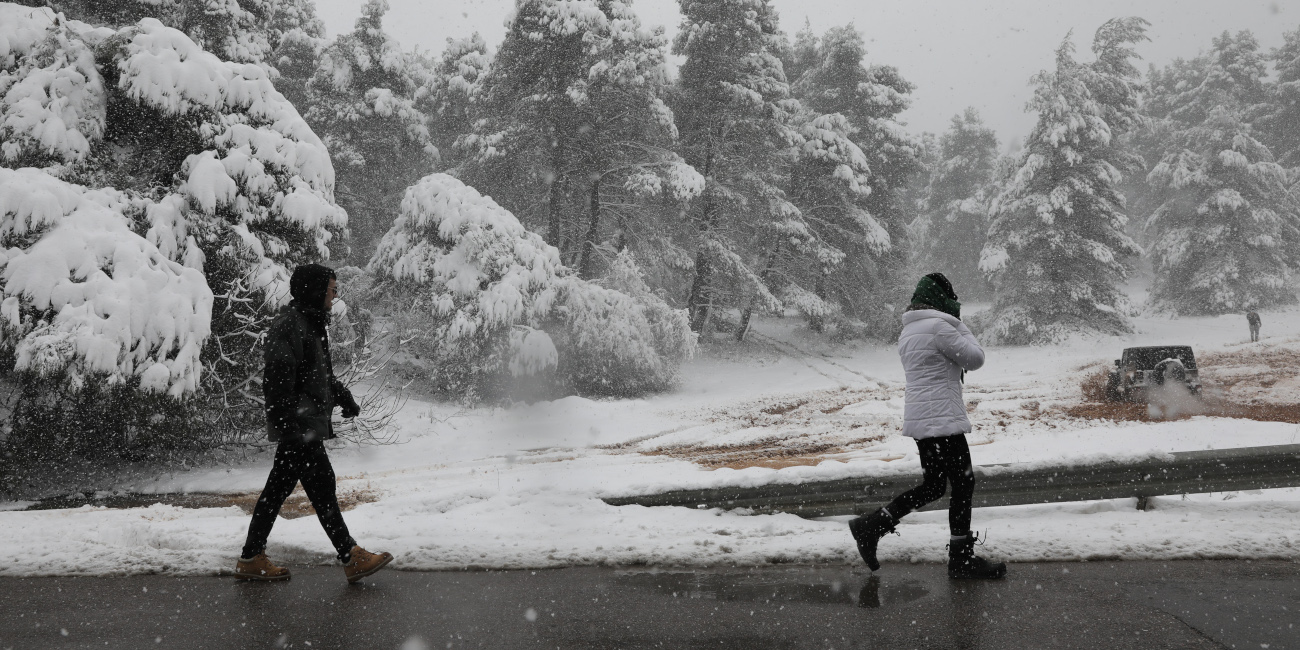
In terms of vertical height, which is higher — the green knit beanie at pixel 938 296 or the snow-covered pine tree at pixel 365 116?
the snow-covered pine tree at pixel 365 116

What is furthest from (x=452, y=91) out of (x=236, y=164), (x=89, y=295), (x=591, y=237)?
(x=89, y=295)

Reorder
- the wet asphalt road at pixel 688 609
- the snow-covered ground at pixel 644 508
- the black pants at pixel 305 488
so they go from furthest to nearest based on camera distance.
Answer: the snow-covered ground at pixel 644 508 < the black pants at pixel 305 488 < the wet asphalt road at pixel 688 609

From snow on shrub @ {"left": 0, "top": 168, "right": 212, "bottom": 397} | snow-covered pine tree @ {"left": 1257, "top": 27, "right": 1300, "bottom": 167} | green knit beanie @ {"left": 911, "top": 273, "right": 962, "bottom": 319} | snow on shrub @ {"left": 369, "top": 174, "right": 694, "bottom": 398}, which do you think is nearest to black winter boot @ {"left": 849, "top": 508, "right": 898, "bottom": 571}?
green knit beanie @ {"left": 911, "top": 273, "right": 962, "bottom": 319}

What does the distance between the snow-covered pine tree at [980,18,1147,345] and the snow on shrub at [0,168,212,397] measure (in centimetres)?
2542

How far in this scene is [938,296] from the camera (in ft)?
14.3

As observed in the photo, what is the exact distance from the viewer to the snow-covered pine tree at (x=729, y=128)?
24.8 meters

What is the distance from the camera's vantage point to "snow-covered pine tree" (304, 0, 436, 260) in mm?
21609

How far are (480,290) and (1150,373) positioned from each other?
12110 millimetres

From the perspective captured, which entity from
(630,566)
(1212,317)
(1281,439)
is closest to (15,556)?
(630,566)

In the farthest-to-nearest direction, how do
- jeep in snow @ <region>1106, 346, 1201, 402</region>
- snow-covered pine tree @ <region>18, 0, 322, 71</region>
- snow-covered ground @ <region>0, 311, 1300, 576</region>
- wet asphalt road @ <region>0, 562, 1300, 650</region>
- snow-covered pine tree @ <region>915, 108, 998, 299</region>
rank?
snow-covered pine tree @ <region>915, 108, 998, 299</region> → snow-covered pine tree @ <region>18, 0, 322, 71</region> → jeep in snow @ <region>1106, 346, 1201, 402</region> → snow-covered ground @ <region>0, 311, 1300, 576</region> → wet asphalt road @ <region>0, 562, 1300, 650</region>

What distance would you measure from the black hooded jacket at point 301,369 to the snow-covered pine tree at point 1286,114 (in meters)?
48.3

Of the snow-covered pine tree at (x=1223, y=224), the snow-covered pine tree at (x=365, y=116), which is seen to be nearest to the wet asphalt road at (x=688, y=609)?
the snow-covered pine tree at (x=365, y=116)

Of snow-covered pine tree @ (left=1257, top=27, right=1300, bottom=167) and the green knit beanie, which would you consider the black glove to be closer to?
the green knit beanie

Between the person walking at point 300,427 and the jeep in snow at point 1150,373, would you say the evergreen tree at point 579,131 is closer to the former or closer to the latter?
the jeep in snow at point 1150,373
